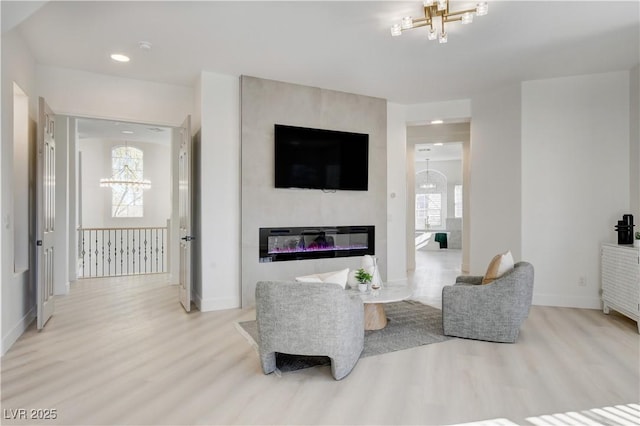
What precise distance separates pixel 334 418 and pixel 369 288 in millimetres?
1721

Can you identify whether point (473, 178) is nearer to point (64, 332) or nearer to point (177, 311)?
point (177, 311)

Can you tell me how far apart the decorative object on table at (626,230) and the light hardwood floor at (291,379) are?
95cm

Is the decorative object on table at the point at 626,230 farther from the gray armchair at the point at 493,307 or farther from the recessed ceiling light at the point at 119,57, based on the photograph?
the recessed ceiling light at the point at 119,57

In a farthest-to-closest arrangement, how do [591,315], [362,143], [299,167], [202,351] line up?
[362,143], [299,167], [591,315], [202,351]

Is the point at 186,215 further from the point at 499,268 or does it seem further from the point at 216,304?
the point at 499,268

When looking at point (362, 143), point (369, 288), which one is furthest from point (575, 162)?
point (369, 288)

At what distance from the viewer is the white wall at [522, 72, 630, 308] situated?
15.8 ft

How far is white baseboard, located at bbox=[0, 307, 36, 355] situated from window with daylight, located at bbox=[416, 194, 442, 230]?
11.7 m

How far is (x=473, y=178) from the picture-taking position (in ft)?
19.0

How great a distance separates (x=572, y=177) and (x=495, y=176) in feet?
3.01

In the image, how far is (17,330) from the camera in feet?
12.1

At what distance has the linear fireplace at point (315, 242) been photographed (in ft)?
16.6

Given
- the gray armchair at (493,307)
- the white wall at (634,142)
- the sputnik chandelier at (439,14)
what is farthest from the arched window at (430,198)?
the sputnik chandelier at (439,14)

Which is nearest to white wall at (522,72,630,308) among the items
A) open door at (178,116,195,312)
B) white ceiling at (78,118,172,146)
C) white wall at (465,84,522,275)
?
white wall at (465,84,522,275)
